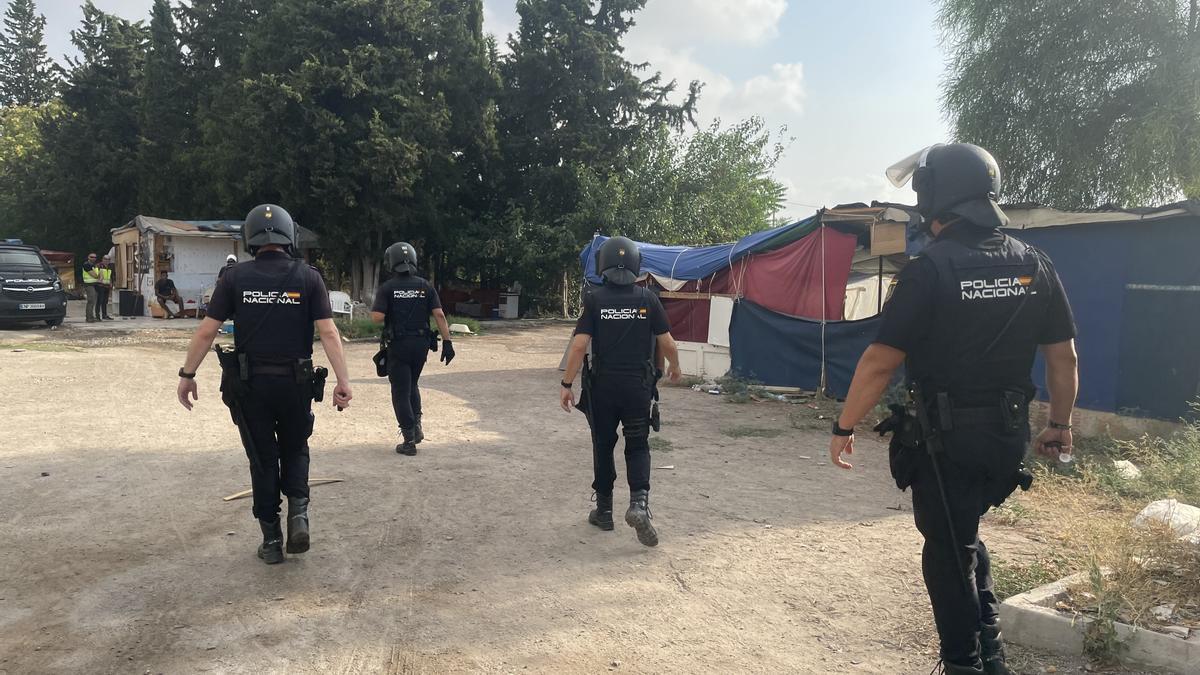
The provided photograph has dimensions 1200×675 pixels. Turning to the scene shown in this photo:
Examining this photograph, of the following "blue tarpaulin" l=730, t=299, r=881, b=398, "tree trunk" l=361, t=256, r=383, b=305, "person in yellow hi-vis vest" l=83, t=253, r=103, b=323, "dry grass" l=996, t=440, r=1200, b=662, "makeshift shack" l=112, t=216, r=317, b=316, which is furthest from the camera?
"tree trunk" l=361, t=256, r=383, b=305

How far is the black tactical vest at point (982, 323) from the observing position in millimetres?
2803

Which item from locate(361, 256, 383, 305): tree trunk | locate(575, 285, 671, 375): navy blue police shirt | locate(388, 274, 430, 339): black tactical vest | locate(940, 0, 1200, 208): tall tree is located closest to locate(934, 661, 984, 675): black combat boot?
locate(575, 285, 671, 375): navy blue police shirt

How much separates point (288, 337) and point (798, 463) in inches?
194

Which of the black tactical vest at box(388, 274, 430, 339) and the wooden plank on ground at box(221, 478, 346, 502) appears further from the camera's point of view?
the black tactical vest at box(388, 274, 430, 339)

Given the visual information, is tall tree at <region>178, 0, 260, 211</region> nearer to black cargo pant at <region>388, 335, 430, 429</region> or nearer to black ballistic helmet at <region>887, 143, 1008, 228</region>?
black cargo pant at <region>388, 335, 430, 429</region>

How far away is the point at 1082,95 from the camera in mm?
14812

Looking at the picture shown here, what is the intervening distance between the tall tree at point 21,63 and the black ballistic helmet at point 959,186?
65.9 meters

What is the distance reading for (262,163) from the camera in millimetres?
24188

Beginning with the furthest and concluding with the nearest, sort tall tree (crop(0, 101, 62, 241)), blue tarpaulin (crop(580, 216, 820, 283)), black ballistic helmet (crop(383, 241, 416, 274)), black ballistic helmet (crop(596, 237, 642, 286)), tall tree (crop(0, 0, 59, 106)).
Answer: tall tree (crop(0, 0, 59, 106)), tall tree (crop(0, 101, 62, 241)), blue tarpaulin (crop(580, 216, 820, 283)), black ballistic helmet (crop(383, 241, 416, 274)), black ballistic helmet (crop(596, 237, 642, 286))

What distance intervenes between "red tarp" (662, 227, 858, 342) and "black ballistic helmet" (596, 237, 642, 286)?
651 centimetres

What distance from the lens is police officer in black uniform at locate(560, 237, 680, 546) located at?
192 inches

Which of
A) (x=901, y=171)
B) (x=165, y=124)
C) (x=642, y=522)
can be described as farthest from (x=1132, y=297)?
(x=165, y=124)

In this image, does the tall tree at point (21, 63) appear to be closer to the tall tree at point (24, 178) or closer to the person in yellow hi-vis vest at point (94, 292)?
the tall tree at point (24, 178)

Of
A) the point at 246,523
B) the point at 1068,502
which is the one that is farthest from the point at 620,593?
the point at 1068,502
